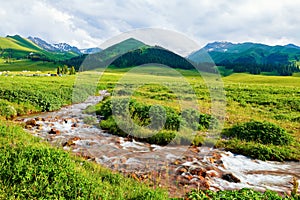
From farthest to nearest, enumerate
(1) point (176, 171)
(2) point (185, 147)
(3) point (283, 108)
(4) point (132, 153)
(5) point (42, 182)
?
(3) point (283, 108)
(2) point (185, 147)
(4) point (132, 153)
(1) point (176, 171)
(5) point (42, 182)

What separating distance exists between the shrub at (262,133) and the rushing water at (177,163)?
254 centimetres

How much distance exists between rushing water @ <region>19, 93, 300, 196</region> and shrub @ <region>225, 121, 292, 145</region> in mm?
2541

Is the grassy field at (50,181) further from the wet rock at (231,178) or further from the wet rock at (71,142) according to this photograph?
the wet rock at (71,142)

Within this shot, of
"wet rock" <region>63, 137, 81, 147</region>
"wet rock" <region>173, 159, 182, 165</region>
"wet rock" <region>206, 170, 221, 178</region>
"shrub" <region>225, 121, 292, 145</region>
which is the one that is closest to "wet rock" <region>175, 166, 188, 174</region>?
"wet rock" <region>173, 159, 182, 165</region>

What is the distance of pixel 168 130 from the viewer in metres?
17.1

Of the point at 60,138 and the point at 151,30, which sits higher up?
the point at 151,30

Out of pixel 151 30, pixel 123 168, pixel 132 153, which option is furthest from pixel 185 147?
pixel 151 30

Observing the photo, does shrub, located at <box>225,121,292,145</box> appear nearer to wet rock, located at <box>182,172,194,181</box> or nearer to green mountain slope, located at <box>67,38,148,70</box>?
wet rock, located at <box>182,172,194,181</box>

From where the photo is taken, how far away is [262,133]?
16.0m

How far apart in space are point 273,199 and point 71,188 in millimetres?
5940

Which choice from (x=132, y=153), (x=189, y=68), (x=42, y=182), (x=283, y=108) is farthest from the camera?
(x=189, y=68)

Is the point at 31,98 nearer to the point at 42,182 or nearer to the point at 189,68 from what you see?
the point at 42,182

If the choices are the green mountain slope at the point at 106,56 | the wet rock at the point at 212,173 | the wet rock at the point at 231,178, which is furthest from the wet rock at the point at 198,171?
→ the green mountain slope at the point at 106,56

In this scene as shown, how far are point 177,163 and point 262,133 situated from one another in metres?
6.95
